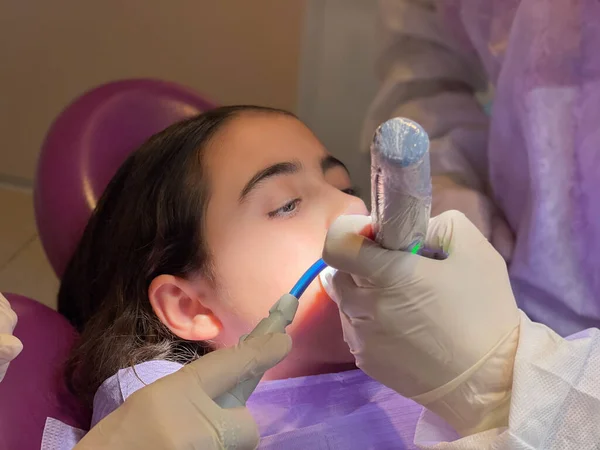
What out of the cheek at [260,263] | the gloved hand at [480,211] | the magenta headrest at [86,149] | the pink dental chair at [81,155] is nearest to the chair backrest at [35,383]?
the pink dental chair at [81,155]

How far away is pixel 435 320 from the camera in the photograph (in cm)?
66

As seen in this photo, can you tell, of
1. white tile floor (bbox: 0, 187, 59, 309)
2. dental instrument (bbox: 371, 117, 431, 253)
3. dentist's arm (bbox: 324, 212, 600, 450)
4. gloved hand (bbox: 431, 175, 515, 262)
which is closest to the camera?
dental instrument (bbox: 371, 117, 431, 253)

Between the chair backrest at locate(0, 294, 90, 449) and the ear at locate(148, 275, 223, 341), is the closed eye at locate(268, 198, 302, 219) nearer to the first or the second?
the ear at locate(148, 275, 223, 341)

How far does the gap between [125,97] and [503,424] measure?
96 centimetres

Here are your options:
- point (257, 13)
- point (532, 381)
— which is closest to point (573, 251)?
point (532, 381)

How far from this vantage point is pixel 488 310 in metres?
0.69

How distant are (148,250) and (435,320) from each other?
0.50m

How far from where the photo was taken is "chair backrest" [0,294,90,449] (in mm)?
900

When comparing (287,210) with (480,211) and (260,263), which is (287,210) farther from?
(480,211)

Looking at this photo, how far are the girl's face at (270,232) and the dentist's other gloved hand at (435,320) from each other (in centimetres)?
20

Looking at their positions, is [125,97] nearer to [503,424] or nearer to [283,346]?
[283,346]

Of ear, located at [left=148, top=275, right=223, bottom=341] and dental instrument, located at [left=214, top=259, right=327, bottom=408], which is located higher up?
dental instrument, located at [left=214, top=259, right=327, bottom=408]

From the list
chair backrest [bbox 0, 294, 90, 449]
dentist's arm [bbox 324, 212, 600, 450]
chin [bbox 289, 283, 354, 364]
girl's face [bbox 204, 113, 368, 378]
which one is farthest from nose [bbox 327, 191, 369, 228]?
chair backrest [bbox 0, 294, 90, 449]

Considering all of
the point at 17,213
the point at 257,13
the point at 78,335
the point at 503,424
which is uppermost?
the point at 257,13
